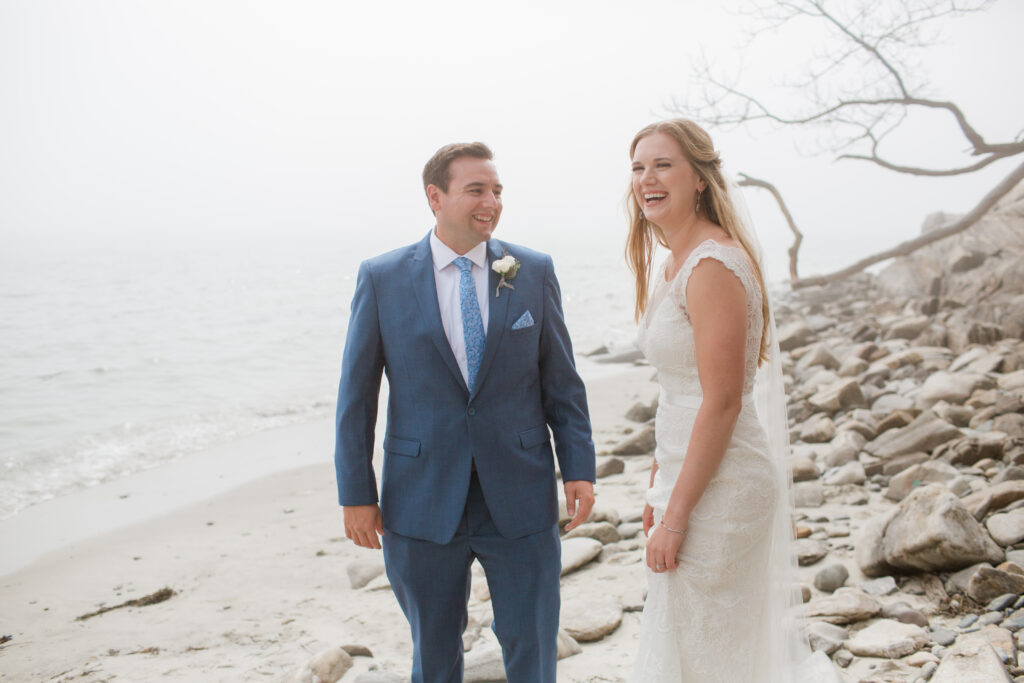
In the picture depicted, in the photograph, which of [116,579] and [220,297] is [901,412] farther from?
[220,297]

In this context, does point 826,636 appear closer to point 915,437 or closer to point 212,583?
point 915,437

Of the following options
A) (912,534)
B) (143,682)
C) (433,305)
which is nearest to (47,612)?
(143,682)

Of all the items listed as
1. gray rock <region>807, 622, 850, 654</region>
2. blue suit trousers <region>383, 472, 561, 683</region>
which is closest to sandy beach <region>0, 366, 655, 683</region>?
gray rock <region>807, 622, 850, 654</region>

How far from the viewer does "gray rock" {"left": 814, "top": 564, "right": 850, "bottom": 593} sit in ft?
14.8

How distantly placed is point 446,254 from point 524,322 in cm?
39

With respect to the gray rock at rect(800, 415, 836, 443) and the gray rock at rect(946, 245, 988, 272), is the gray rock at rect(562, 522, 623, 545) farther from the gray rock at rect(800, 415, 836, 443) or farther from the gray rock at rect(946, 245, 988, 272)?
the gray rock at rect(946, 245, 988, 272)

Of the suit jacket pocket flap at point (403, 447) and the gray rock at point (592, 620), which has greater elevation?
the suit jacket pocket flap at point (403, 447)

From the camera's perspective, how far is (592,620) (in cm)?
438

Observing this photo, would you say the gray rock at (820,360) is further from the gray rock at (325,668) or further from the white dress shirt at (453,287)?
the white dress shirt at (453,287)

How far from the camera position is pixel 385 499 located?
2910mm

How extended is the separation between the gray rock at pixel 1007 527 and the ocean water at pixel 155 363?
7.38 meters

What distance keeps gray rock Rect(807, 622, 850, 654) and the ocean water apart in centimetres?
709

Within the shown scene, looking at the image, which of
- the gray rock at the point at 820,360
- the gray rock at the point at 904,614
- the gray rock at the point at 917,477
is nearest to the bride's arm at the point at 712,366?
the gray rock at the point at 904,614

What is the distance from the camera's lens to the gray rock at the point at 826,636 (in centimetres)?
376
